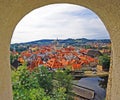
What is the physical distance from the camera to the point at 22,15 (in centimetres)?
177

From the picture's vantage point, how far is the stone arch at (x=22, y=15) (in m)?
1.53

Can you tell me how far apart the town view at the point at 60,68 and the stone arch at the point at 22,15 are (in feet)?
6.03

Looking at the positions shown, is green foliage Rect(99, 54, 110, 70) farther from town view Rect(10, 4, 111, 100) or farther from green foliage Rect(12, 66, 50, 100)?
Answer: green foliage Rect(12, 66, 50, 100)

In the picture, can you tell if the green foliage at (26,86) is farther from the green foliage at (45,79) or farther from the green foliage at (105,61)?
the green foliage at (105,61)

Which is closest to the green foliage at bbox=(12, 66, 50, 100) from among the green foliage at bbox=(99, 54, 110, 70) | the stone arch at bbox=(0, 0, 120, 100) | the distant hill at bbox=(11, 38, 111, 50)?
the distant hill at bbox=(11, 38, 111, 50)

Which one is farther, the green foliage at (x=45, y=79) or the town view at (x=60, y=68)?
the green foliage at (x=45, y=79)

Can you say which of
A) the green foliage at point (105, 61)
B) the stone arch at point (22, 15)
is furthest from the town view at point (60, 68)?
the stone arch at point (22, 15)

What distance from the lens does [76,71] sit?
12.9ft

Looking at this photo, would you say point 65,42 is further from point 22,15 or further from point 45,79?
point 22,15

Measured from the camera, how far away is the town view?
372cm

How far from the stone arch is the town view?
184 centimetres

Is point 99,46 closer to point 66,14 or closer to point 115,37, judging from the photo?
point 66,14

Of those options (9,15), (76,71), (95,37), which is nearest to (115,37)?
(9,15)

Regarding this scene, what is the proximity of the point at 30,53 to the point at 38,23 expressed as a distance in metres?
0.76
